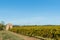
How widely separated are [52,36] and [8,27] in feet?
57.8

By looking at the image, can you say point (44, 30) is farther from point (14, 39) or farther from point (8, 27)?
point (8, 27)

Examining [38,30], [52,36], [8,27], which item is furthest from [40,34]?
[8,27]

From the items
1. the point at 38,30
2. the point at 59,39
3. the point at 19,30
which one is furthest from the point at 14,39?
the point at 19,30

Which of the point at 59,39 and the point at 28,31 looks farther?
the point at 28,31

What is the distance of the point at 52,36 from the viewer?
1945cm

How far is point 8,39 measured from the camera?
58.4ft

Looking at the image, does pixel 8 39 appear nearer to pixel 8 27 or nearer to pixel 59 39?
pixel 59 39

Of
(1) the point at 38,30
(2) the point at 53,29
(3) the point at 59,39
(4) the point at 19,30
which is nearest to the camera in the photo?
(3) the point at 59,39

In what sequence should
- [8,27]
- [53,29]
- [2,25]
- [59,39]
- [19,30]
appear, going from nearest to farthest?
1. [59,39]
2. [53,29]
3. [19,30]
4. [8,27]
5. [2,25]

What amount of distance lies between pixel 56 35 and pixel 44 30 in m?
3.05

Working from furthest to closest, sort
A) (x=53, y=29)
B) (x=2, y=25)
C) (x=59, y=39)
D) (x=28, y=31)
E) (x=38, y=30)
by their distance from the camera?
(x=2, y=25) → (x=28, y=31) → (x=38, y=30) → (x=53, y=29) → (x=59, y=39)

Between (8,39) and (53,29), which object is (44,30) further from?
(8,39)

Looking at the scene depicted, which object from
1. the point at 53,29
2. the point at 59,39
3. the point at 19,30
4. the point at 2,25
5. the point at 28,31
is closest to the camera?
the point at 59,39

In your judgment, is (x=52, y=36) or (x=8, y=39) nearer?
(x=8, y=39)
